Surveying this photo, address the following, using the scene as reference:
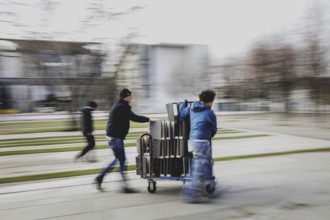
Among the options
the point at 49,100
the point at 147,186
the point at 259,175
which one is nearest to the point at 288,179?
the point at 259,175

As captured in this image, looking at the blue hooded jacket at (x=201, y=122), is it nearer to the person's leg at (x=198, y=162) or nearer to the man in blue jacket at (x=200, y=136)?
the man in blue jacket at (x=200, y=136)

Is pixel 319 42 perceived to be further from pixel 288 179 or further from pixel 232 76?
pixel 232 76

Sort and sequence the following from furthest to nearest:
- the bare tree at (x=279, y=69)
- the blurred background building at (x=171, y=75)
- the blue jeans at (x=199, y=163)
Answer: the blurred background building at (x=171, y=75), the bare tree at (x=279, y=69), the blue jeans at (x=199, y=163)

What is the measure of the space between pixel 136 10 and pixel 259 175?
14.3 meters

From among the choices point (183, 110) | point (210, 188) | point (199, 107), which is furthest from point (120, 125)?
point (210, 188)

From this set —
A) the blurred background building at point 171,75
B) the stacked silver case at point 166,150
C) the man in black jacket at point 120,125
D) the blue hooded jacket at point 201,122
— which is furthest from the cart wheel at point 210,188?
the blurred background building at point 171,75

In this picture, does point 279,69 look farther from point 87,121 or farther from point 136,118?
point 136,118

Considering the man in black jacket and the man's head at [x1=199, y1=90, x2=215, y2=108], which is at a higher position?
the man's head at [x1=199, y1=90, x2=215, y2=108]

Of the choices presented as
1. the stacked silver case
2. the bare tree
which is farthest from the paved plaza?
the bare tree

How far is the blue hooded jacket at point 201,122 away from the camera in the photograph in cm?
562

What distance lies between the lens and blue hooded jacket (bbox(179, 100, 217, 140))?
5625 mm

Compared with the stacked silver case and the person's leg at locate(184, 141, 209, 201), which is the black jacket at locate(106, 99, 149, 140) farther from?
the person's leg at locate(184, 141, 209, 201)

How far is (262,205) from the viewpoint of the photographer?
531 cm

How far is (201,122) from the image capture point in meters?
5.62
